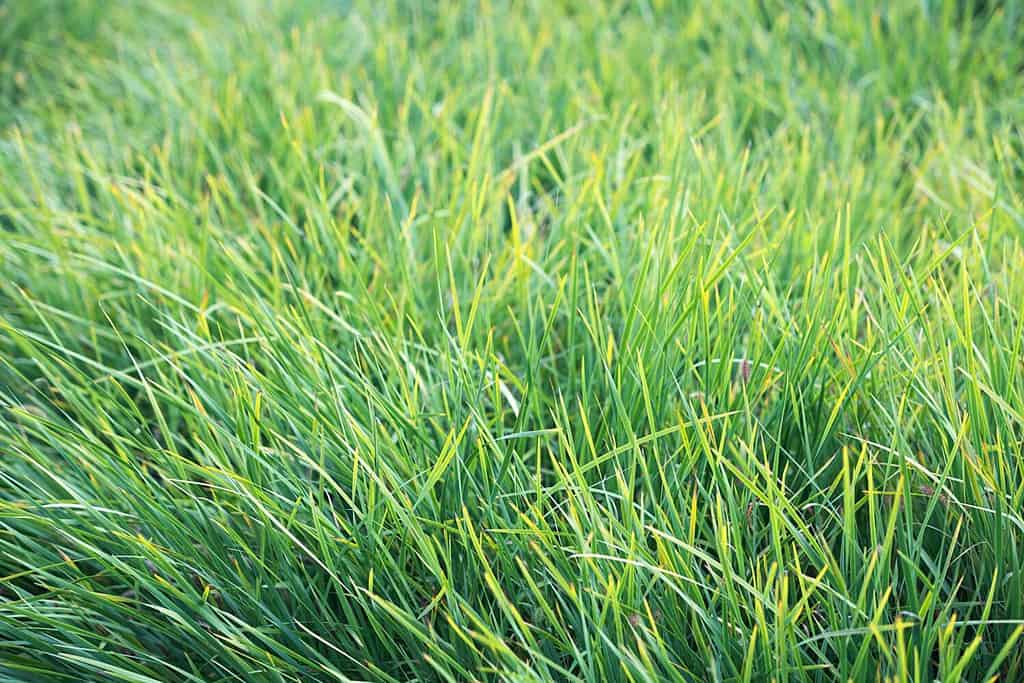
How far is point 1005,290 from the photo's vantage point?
3.98ft

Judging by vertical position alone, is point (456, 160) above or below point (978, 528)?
above

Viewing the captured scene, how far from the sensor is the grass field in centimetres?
99

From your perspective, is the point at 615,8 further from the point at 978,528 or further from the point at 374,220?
the point at 978,528

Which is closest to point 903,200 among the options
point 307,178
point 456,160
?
point 456,160

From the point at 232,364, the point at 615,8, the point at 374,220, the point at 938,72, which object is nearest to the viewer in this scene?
the point at 232,364

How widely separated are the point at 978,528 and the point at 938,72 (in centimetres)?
144

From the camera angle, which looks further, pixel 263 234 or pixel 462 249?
pixel 263 234

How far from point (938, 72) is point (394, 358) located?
160 centimetres

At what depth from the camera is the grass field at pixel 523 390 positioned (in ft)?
3.26

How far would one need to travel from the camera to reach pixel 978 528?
1.04 meters

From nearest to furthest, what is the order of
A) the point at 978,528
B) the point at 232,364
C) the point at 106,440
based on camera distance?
the point at 978,528, the point at 232,364, the point at 106,440

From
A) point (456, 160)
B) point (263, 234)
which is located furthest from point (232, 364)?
point (456, 160)

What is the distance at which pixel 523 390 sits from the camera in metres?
1.15

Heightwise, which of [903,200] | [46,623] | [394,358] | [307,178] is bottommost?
[903,200]
